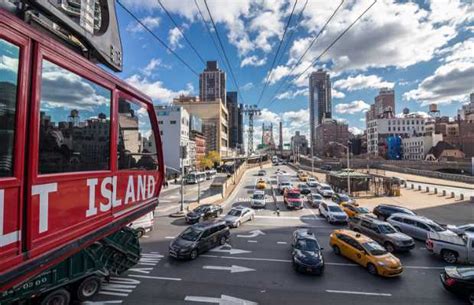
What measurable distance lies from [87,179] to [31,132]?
1148 millimetres

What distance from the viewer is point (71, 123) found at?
11.9 feet

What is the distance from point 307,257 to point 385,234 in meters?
6.60

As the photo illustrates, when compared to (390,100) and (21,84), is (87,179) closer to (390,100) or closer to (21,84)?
(21,84)

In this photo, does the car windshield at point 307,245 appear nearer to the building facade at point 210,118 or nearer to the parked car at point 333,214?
the parked car at point 333,214

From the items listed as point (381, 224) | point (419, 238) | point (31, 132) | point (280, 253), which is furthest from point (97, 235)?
point (419, 238)

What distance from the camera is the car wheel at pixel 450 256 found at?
42.1ft

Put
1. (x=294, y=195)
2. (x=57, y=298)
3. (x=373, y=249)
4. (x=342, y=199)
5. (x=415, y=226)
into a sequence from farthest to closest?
(x=342, y=199) → (x=294, y=195) → (x=415, y=226) → (x=373, y=249) → (x=57, y=298)

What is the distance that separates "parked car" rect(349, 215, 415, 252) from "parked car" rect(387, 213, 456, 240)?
246cm

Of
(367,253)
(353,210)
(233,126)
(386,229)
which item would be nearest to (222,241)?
(367,253)

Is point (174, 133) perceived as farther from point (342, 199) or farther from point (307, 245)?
point (307, 245)

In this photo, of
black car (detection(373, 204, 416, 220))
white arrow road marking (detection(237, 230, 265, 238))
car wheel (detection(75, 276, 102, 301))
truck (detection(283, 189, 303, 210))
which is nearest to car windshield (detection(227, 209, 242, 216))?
white arrow road marking (detection(237, 230, 265, 238))

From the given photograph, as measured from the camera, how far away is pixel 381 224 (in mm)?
15945

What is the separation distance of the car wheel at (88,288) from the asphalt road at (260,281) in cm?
35

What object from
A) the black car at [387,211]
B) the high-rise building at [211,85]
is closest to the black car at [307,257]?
the black car at [387,211]
